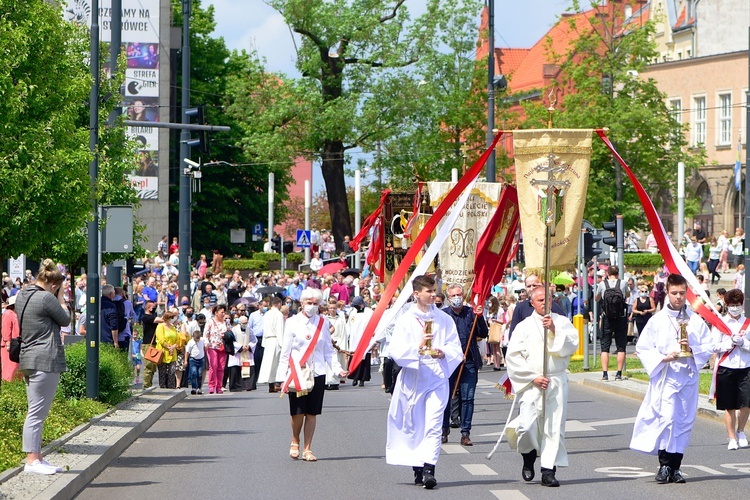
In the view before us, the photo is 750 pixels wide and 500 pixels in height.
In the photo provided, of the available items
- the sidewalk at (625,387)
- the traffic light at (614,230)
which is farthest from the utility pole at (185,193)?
the sidewalk at (625,387)

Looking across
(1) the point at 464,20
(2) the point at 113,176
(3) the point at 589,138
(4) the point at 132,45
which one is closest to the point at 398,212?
(2) the point at 113,176

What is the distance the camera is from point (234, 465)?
13969 mm

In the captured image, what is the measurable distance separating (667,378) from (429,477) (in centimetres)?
231

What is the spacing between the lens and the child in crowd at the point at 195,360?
26750 mm

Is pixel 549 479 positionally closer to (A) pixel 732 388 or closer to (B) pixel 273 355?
(A) pixel 732 388

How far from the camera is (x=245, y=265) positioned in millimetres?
55125

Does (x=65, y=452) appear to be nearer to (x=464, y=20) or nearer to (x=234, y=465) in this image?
(x=234, y=465)

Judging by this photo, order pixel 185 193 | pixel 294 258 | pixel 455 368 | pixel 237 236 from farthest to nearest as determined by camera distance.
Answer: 1. pixel 237 236
2. pixel 294 258
3. pixel 185 193
4. pixel 455 368

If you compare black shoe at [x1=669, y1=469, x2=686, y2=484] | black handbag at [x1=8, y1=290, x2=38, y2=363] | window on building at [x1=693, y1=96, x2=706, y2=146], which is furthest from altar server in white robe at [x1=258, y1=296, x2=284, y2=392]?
window on building at [x1=693, y1=96, x2=706, y2=146]

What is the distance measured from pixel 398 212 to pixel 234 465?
18354 mm

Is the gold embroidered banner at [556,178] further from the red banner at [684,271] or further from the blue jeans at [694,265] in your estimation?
the blue jeans at [694,265]

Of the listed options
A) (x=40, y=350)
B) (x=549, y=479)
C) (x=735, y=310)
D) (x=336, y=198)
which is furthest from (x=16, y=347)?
(x=336, y=198)

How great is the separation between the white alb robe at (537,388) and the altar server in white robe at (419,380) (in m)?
0.57

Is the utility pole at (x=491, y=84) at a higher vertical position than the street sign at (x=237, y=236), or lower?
higher
